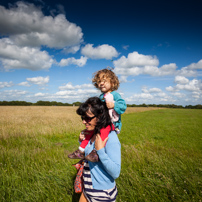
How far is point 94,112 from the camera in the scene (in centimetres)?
177

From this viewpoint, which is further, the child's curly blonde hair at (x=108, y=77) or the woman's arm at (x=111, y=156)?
the child's curly blonde hair at (x=108, y=77)

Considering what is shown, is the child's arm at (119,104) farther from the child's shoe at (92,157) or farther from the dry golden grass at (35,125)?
the dry golden grass at (35,125)

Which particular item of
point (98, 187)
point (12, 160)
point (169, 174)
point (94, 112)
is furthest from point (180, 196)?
point (12, 160)

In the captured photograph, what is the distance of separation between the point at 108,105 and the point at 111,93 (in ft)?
1.31

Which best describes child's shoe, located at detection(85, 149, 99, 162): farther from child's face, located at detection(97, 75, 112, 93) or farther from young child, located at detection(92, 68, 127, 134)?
child's face, located at detection(97, 75, 112, 93)

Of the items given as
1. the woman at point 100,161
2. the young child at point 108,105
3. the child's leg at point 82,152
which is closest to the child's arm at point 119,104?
the young child at point 108,105

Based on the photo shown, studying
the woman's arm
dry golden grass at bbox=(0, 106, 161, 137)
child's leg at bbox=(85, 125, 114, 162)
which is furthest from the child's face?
dry golden grass at bbox=(0, 106, 161, 137)

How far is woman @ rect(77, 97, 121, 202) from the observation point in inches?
60.9

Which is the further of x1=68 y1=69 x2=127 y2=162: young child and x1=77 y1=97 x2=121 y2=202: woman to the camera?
x1=68 y1=69 x2=127 y2=162: young child

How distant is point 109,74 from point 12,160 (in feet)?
13.6

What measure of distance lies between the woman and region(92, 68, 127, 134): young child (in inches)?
8.9

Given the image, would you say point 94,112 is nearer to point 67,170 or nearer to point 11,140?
point 67,170

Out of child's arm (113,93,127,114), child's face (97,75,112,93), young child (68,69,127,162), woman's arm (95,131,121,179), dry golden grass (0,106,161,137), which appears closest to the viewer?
woman's arm (95,131,121,179)

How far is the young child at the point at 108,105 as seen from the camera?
67.0 inches
